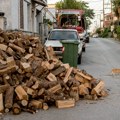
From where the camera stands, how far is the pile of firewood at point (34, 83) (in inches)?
356

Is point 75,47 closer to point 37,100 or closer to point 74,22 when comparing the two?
point 37,100

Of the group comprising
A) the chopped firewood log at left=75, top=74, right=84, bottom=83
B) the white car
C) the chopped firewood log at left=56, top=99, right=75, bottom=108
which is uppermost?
the white car

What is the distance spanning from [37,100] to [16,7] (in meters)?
13.7

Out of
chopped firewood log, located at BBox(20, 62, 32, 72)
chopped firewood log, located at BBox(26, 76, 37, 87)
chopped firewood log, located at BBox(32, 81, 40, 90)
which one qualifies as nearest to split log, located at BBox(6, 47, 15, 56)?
chopped firewood log, located at BBox(20, 62, 32, 72)

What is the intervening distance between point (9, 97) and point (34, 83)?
778 millimetres

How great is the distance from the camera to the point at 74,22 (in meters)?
35.6

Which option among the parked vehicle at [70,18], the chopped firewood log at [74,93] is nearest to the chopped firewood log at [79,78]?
the chopped firewood log at [74,93]

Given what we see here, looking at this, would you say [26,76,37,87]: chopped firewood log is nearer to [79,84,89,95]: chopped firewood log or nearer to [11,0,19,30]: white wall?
[79,84,89,95]: chopped firewood log

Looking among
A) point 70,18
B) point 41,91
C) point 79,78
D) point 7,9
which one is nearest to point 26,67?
point 41,91

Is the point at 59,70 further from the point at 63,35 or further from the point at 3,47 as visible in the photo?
the point at 63,35

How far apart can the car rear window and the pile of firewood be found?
348 inches

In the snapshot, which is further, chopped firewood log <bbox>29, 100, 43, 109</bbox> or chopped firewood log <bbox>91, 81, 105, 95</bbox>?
chopped firewood log <bbox>91, 81, 105, 95</bbox>

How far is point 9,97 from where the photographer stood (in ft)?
29.5

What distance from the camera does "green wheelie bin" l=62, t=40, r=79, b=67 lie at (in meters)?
16.9
